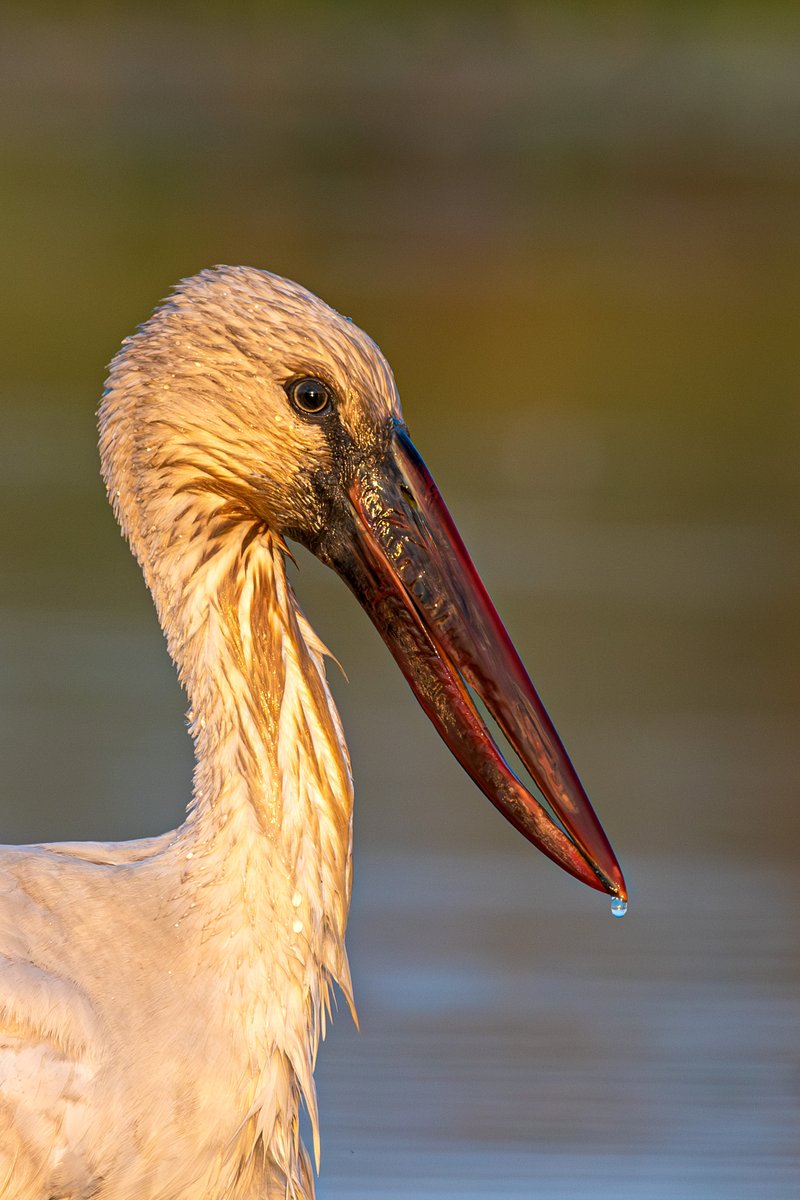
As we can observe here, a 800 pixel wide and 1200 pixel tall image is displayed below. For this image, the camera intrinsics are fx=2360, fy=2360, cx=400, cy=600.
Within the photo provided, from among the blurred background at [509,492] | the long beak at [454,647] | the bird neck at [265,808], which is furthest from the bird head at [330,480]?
the blurred background at [509,492]

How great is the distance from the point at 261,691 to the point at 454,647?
1.07 feet

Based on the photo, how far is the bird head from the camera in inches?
151

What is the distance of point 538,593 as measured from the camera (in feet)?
35.3

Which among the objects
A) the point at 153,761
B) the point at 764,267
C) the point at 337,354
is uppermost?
the point at 764,267

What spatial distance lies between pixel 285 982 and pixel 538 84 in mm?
21172

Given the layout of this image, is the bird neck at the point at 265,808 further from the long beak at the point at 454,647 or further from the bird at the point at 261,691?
the long beak at the point at 454,647

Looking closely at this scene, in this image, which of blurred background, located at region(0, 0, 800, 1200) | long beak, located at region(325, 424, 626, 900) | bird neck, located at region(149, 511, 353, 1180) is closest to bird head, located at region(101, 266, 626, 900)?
long beak, located at region(325, 424, 626, 900)

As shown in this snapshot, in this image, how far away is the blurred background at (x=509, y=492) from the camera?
5.55 m

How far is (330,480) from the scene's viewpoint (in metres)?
3.88

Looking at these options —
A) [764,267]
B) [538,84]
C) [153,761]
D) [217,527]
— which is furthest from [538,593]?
[538,84]

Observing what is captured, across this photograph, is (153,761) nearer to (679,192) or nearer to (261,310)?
(261,310)

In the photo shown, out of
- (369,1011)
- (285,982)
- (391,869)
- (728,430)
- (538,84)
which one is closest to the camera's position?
(285,982)

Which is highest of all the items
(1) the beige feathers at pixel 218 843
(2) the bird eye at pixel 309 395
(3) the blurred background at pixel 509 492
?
(3) the blurred background at pixel 509 492

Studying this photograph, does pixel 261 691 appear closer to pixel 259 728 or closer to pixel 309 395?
pixel 259 728
